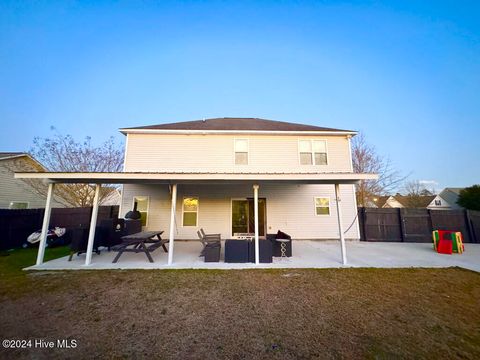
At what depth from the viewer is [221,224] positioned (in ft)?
32.0

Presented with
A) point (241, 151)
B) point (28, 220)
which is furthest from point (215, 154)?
point (28, 220)

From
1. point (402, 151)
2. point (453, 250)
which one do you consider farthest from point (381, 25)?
point (453, 250)

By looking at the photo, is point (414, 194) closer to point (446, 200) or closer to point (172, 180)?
point (446, 200)

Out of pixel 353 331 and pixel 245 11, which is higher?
pixel 245 11

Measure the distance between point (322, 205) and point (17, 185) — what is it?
2059cm

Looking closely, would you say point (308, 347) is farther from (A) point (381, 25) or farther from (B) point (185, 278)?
(A) point (381, 25)

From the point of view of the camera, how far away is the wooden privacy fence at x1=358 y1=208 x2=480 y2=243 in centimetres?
974

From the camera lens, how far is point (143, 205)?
977cm

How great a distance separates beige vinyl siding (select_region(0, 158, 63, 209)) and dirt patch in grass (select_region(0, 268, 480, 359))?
12945mm

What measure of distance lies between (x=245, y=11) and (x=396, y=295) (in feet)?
65.4

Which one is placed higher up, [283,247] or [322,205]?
[322,205]

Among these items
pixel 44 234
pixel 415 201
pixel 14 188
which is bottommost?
pixel 44 234

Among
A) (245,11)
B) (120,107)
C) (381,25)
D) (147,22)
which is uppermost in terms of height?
(245,11)

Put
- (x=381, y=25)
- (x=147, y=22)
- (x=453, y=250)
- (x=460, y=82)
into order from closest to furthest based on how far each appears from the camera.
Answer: (x=453, y=250), (x=381, y=25), (x=147, y=22), (x=460, y=82)
